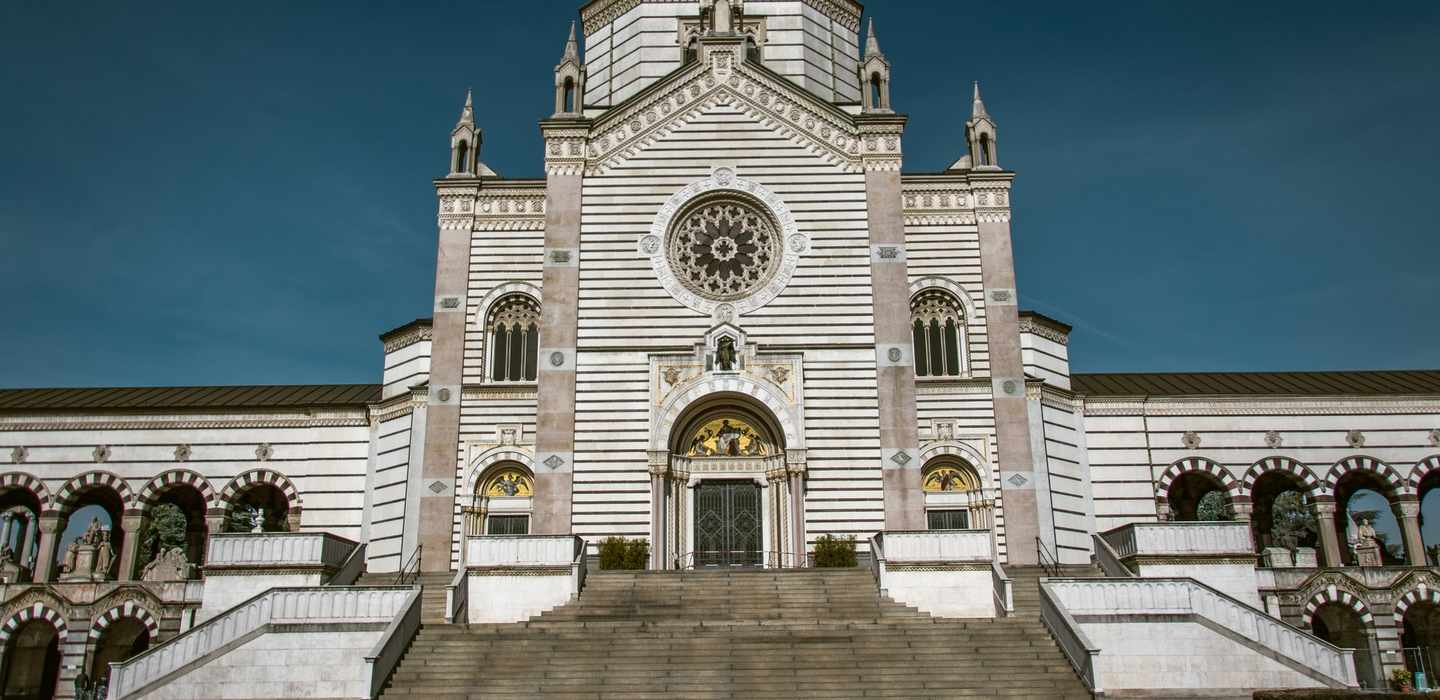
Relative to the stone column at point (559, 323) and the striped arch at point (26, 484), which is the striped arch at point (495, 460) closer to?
the stone column at point (559, 323)

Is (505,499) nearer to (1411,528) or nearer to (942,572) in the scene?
(942,572)

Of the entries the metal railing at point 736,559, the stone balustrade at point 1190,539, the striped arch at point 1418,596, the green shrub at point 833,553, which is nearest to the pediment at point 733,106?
the green shrub at point 833,553

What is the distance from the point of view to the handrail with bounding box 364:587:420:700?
2020cm

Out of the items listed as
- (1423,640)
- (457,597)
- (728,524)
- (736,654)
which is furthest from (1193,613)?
(457,597)

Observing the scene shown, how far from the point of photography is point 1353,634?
31.9 metres

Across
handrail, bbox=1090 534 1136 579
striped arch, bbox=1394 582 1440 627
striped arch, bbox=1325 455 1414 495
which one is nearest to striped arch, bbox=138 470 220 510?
handrail, bbox=1090 534 1136 579

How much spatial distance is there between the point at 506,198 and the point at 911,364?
13.0 m

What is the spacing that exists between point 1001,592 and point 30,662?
1068 inches

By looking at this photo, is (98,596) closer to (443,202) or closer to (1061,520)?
(443,202)

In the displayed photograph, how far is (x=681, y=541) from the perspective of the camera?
30031 mm

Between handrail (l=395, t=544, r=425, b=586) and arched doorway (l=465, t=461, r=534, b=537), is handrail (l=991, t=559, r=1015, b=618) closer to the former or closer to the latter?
arched doorway (l=465, t=461, r=534, b=537)

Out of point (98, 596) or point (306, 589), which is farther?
point (98, 596)

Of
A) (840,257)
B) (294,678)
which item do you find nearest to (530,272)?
(840,257)

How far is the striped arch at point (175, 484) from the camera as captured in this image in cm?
3438
